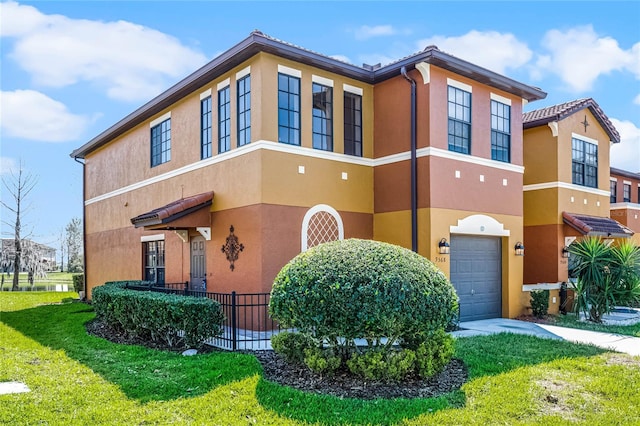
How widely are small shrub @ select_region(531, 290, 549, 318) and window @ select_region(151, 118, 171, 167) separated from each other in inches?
453

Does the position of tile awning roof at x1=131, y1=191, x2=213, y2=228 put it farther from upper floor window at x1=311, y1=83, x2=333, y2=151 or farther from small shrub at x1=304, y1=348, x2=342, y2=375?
small shrub at x1=304, y1=348, x2=342, y2=375

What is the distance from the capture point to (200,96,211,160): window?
1299cm

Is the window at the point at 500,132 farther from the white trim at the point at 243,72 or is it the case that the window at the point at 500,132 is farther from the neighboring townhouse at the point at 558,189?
the white trim at the point at 243,72

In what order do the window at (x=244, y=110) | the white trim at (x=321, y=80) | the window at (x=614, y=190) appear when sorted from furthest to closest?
the window at (x=614, y=190)
the white trim at (x=321, y=80)
the window at (x=244, y=110)

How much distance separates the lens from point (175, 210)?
11641 mm

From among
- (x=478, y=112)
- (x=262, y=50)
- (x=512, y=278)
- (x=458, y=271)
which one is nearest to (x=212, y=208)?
(x=262, y=50)

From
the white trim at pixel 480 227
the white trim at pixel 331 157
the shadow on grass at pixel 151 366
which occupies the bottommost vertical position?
the shadow on grass at pixel 151 366

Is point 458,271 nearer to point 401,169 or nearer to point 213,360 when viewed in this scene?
point 401,169

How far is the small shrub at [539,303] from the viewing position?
1366cm

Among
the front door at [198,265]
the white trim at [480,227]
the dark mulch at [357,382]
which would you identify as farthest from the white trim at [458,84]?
the front door at [198,265]

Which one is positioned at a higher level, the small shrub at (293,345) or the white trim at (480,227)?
the white trim at (480,227)

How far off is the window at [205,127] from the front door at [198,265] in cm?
235

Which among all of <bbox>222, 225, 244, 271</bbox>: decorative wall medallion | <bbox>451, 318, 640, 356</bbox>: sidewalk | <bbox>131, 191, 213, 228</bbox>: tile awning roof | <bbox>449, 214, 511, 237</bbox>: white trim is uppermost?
<bbox>131, 191, 213, 228</bbox>: tile awning roof

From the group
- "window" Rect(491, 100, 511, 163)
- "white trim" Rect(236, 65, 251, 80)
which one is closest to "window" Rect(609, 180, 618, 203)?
"window" Rect(491, 100, 511, 163)
